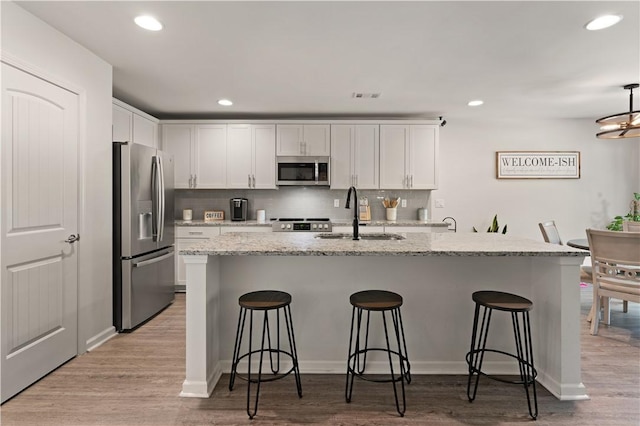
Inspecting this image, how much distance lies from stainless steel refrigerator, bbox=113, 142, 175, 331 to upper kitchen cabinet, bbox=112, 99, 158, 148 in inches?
20.9

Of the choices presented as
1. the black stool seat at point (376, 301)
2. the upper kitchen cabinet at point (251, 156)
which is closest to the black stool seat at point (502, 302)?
the black stool seat at point (376, 301)

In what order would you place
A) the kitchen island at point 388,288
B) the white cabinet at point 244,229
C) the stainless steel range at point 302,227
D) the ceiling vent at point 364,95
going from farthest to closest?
the white cabinet at point 244,229, the stainless steel range at point 302,227, the ceiling vent at point 364,95, the kitchen island at point 388,288

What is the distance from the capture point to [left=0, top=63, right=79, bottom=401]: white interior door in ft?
6.81

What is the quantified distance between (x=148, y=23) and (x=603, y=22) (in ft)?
10.1

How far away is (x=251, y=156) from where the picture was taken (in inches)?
188

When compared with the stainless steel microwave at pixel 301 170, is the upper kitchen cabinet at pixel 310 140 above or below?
above

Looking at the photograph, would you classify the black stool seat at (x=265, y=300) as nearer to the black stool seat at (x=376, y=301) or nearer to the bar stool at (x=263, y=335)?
the bar stool at (x=263, y=335)

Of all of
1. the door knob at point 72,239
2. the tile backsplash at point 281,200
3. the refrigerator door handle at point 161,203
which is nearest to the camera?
the door knob at point 72,239

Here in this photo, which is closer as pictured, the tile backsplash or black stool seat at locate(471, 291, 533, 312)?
black stool seat at locate(471, 291, 533, 312)

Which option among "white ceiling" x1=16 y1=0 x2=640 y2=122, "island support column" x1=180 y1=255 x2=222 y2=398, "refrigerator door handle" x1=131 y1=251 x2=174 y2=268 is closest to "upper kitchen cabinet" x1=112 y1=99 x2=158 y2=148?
"white ceiling" x1=16 y1=0 x2=640 y2=122

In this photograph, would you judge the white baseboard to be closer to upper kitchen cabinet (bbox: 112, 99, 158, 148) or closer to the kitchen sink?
upper kitchen cabinet (bbox: 112, 99, 158, 148)

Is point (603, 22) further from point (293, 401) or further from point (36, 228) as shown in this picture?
point (36, 228)

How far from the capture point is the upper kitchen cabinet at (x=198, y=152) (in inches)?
187

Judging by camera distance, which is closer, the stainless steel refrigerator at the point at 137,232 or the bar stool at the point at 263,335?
the bar stool at the point at 263,335
